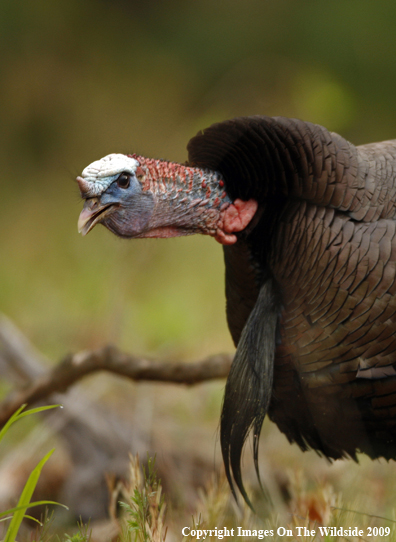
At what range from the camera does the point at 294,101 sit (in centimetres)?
169

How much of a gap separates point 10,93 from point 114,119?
3.28 ft

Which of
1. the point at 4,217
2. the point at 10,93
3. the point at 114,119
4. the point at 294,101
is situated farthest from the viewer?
the point at 4,217

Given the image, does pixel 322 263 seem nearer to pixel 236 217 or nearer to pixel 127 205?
pixel 236 217

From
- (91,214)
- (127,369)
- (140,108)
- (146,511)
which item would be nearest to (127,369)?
(127,369)

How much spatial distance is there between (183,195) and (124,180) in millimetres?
147

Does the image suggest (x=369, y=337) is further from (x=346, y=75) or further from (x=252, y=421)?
(x=346, y=75)

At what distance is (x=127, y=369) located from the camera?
71.4 inches

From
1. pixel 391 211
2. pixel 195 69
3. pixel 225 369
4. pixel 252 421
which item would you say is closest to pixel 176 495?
pixel 225 369

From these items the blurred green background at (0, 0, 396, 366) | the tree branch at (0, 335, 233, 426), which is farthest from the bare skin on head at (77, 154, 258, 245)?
the tree branch at (0, 335, 233, 426)

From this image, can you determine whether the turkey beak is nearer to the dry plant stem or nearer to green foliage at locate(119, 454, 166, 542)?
green foliage at locate(119, 454, 166, 542)

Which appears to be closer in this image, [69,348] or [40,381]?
[40,381]

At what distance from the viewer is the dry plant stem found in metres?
1.81

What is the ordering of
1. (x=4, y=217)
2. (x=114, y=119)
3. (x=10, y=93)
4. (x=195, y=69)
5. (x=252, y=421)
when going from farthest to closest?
(x=4, y=217) < (x=10, y=93) < (x=114, y=119) < (x=195, y=69) < (x=252, y=421)

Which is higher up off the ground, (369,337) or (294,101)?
(294,101)
